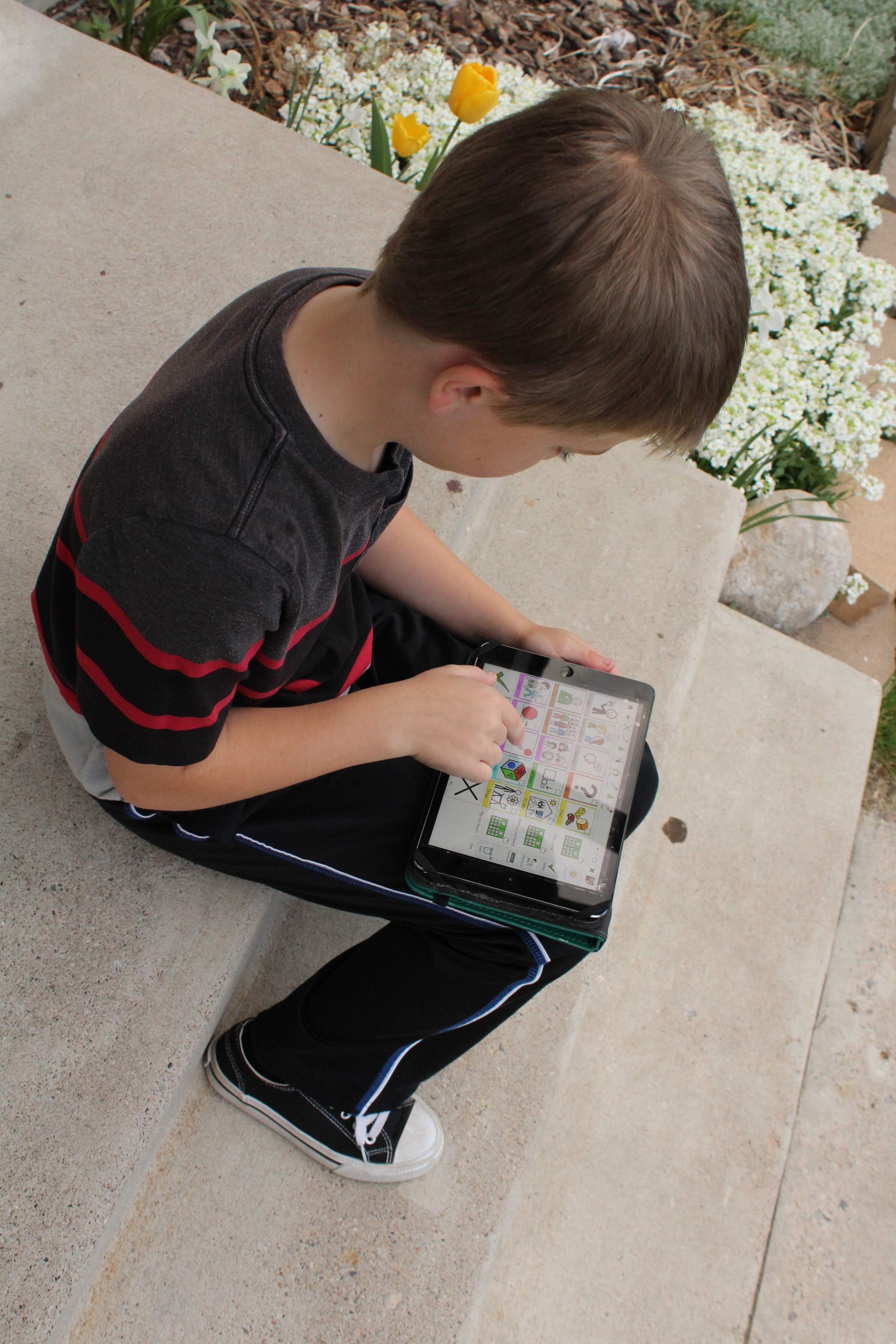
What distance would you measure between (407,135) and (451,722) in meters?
1.57

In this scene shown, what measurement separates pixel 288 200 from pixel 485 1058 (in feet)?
5.53

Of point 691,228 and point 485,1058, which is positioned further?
point 485,1058

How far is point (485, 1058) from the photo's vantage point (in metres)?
1.45

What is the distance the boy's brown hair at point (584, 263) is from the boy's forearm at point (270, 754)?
39 cm

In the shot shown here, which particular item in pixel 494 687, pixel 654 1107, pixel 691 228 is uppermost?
pixel 691 228

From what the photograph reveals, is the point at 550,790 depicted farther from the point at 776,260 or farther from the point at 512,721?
the point at 776,260

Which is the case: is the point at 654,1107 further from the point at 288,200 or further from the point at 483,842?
the point at 288,200

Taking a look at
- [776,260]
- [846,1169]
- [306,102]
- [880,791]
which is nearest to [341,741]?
[846,1169]

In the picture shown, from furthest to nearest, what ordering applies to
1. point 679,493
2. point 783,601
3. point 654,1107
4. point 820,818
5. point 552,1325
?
1. point 783,601
2. point 679,493
3. point 820,818
4. point 654,1107
5. point 552,1325

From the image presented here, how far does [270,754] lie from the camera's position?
0.98 m

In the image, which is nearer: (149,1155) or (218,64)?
(149,1155)

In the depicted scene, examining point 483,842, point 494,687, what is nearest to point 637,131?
point 494,687

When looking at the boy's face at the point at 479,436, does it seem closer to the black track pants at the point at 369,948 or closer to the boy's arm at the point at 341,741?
the boy's arm at the point at 341,741

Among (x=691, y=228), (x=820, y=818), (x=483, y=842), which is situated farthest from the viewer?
(x=820, y=818)
